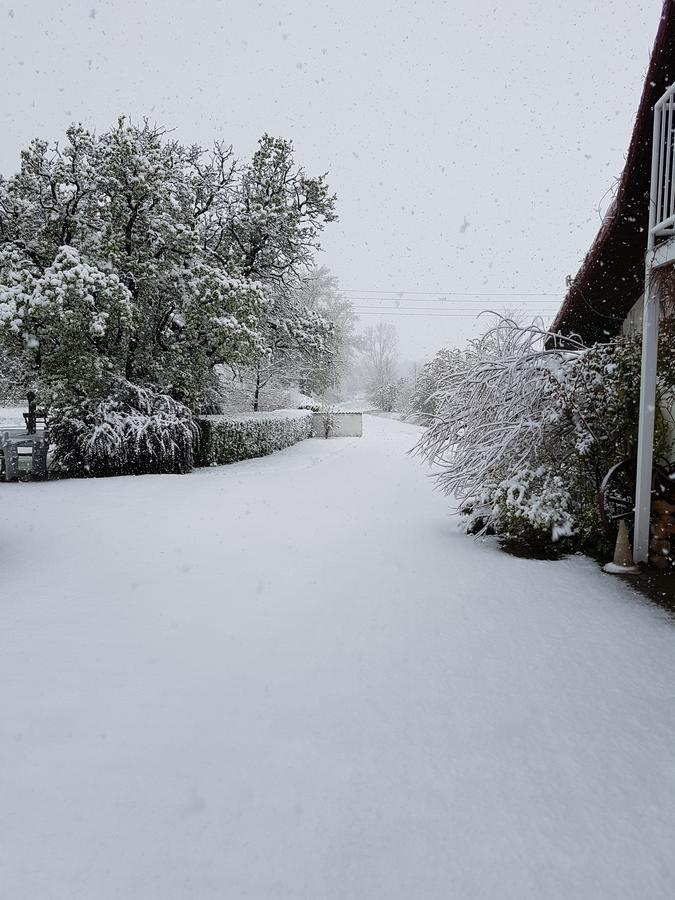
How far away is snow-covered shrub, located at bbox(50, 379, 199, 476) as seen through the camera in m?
10.2

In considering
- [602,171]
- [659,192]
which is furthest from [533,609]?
[602,171]

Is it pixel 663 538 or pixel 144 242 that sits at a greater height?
pixel 144 242

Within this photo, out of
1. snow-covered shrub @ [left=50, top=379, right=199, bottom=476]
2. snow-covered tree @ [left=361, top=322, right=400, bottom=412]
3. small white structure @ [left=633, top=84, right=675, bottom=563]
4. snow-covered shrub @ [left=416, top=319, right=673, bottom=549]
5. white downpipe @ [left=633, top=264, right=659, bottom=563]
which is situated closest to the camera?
small white structure @ [left=633, top=84, right=675, bottom=563]

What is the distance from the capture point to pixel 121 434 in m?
10.3

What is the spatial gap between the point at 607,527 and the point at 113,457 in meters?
8.55

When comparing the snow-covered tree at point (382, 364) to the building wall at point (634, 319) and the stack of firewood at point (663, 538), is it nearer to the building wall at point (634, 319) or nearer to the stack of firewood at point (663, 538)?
the building wall at point (634, 319)

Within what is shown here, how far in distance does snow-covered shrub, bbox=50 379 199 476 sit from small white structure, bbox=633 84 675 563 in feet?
27.5

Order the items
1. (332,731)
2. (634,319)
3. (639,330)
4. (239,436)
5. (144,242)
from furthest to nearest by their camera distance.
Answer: (239,436)
(144,242)
(634,319)
(639,330)
(332,731)

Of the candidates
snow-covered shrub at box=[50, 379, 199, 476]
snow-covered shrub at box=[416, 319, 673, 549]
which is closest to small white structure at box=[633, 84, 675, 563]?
snow-covered shrub at box=[416, 319, 673, 549]

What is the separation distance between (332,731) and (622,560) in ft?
11.3

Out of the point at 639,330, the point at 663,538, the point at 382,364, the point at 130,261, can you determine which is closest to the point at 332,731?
the point at 663,538

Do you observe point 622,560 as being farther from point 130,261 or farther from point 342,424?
point 342,424

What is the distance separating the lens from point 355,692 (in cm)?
277

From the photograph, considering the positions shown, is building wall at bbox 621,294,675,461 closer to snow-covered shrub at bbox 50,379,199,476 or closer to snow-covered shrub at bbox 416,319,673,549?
snow-covered shrub at bbox 416,319,673,549
